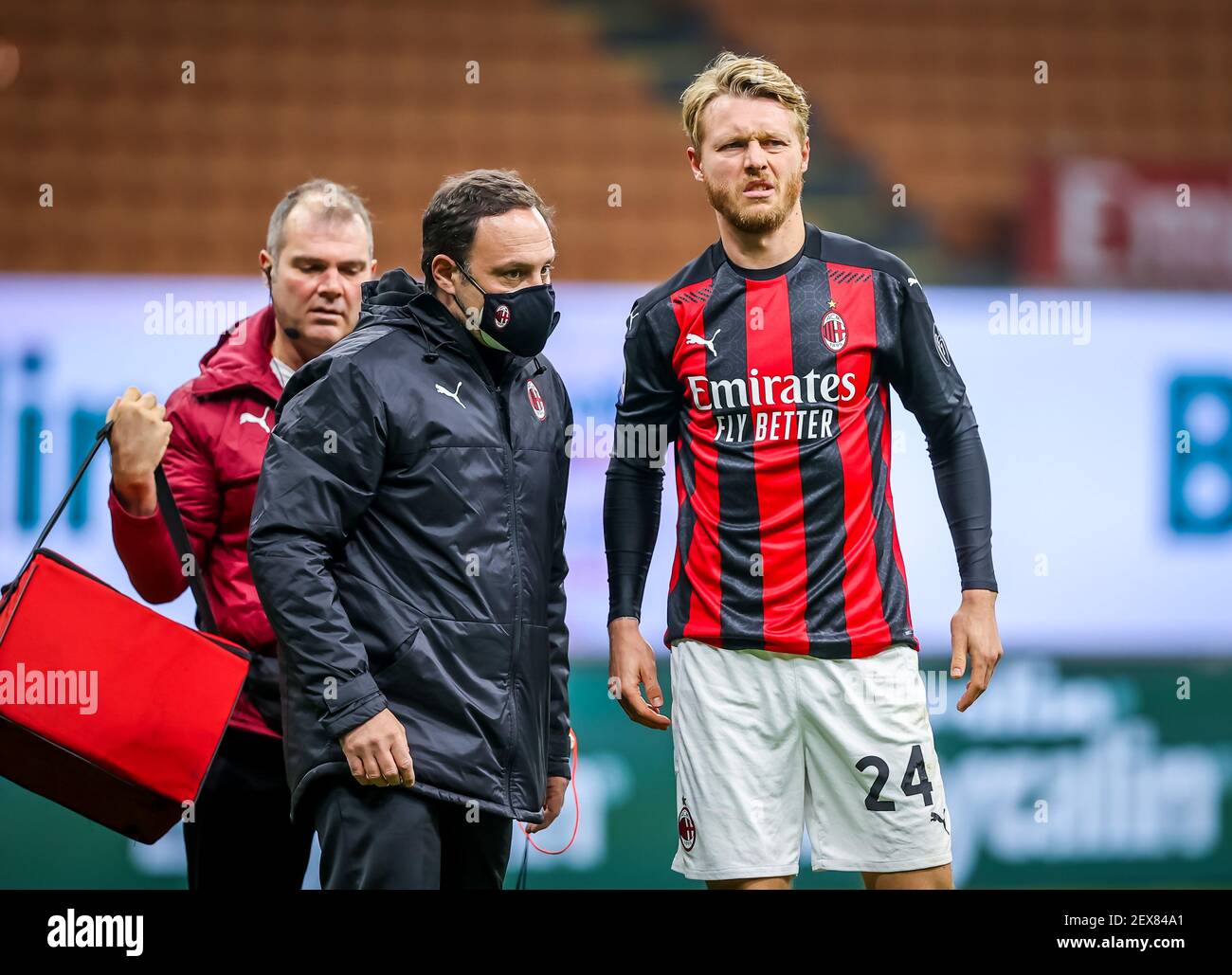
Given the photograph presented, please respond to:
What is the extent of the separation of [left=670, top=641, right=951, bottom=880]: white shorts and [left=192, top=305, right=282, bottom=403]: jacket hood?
3.06 ft

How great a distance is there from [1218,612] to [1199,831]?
66 cm

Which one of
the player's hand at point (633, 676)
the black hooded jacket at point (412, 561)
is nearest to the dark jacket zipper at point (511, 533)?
the black hooded jacket at point (412, 561)

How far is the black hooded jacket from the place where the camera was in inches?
79.3

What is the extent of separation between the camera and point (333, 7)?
15.0 feet

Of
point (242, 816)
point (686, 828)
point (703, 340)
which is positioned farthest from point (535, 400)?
point (242, 816)

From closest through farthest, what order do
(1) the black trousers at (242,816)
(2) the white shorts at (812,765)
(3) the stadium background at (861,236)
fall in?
(2) the white shorts at (812,765) < (1) the black trousers at (242,816) < (3) the stadium background at (861,236)

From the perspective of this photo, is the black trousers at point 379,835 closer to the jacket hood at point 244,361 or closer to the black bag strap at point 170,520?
the black bag strap at point 170,520

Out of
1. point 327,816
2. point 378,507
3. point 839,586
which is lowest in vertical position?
point 327,816

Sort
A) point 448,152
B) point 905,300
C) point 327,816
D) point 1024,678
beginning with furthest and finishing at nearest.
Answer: point 448,152
point 1024,678
point 905,300
point 327,816

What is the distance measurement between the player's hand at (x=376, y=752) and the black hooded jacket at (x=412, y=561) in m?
0.02

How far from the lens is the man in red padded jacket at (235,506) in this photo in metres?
2.35

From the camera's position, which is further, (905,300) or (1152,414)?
(1152,414)
